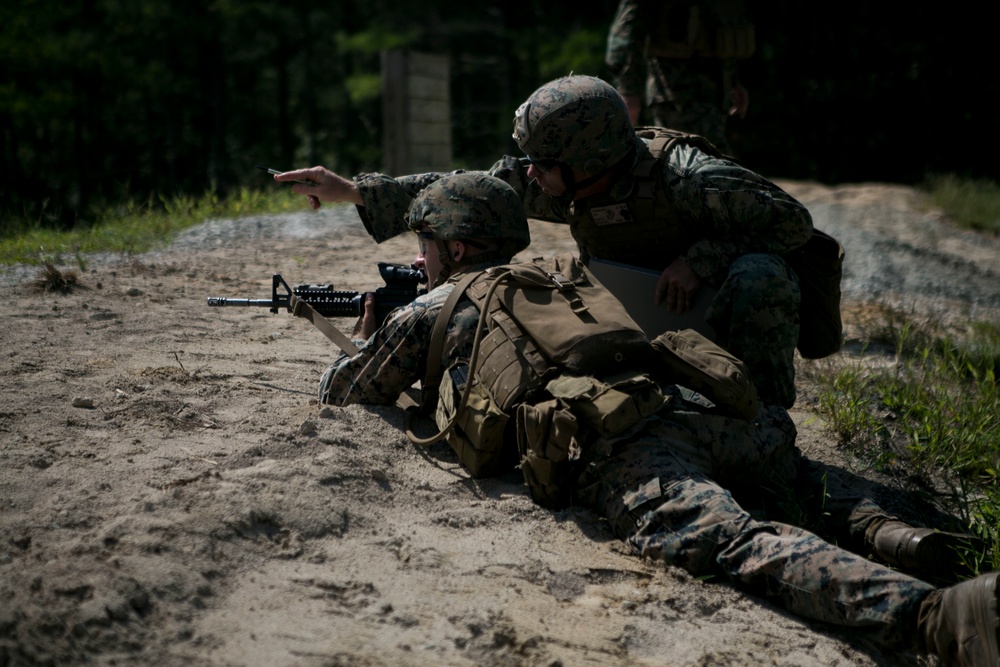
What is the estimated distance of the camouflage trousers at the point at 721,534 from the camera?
2844 millimetres

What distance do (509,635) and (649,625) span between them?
1.40 feet

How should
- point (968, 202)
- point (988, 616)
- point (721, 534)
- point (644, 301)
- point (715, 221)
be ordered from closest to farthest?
point (988, 616), point (721, 534), point (715, 221), point (644, 301), point (968, 202)

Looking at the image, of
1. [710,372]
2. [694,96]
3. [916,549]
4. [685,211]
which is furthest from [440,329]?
[694,96]

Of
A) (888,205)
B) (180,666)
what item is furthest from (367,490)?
(888,205)

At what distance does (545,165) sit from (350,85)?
1764cm

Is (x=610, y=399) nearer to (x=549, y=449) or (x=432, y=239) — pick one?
(x=549, y=449)

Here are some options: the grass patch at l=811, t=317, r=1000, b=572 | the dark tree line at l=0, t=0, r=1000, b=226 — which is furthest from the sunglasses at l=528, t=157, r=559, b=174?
the dark tree line at l=0, t=0, r=1000, b=226

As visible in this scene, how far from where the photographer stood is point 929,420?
465cm

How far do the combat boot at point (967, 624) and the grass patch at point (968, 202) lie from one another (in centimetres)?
836

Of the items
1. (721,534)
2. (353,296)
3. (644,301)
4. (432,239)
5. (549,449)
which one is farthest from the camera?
(353,296)

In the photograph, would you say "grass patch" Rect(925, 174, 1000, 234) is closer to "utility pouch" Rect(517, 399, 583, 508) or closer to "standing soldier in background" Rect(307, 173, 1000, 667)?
"standing soldier in background" Rect(307, 173, 1000, 667)

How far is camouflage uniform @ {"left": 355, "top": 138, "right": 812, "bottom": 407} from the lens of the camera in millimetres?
3939

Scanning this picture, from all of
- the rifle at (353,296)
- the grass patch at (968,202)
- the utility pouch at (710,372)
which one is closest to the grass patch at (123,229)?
the rifle at (353,296)

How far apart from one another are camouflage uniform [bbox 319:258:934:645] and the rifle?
1.19 ft
